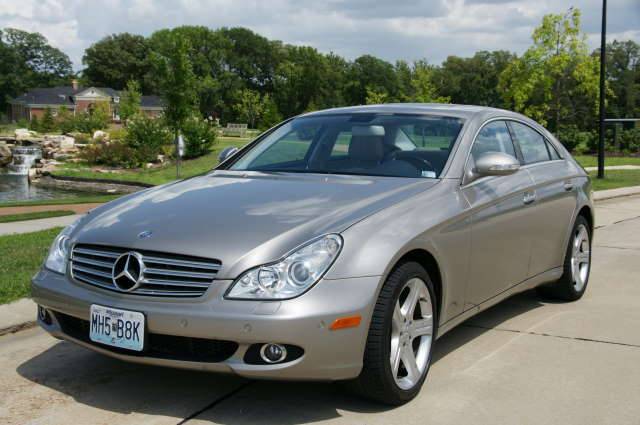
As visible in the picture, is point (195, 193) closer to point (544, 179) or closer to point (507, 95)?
point (544, 179)

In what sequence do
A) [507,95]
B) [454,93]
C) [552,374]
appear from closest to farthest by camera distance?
[552,374], [507,95], [454,93]

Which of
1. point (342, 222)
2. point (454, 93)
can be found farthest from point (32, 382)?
point (454, 93)

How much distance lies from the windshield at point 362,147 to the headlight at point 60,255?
1430 millimetres

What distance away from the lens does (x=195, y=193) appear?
174 inches

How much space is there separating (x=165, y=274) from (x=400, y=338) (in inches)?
47.8

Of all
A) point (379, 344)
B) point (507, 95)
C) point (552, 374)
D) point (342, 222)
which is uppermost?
point (507, 95)

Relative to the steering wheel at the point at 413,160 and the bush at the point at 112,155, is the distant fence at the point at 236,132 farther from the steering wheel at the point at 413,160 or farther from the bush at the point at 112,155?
the steering wheel at the point at 413,160

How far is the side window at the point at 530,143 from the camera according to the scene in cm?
565

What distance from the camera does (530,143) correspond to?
5824 mm

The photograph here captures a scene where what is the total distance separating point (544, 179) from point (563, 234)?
556 mm

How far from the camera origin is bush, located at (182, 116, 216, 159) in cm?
3953

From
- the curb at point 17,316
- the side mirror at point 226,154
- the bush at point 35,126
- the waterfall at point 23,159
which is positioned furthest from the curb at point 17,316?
the bush at point 35,126

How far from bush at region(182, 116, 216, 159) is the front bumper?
36.2 meters

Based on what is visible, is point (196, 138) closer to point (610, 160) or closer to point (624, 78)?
point (610, 160)
